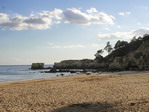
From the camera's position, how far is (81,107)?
47.5 ft

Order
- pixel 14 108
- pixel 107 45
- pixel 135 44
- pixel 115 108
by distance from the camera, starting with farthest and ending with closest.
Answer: pixel 107 45 → pixel 135 44 → pixel 14 108 → pixel 115 108

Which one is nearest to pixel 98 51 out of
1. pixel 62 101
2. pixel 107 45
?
pixel 107 45

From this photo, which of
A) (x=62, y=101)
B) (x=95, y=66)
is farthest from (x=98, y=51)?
(x=62, y=101)

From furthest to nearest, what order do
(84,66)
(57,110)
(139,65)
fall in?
(84,66) → (139,65) → (57,110)

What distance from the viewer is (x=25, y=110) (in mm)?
14742

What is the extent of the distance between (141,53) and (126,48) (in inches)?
892

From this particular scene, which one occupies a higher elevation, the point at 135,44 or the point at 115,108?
the point at 135,44

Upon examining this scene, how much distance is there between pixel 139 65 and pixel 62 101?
196ft

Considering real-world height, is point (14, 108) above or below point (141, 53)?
below

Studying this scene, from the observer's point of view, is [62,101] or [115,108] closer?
[115,108]

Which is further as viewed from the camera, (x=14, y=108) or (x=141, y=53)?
(x=141, y=53)

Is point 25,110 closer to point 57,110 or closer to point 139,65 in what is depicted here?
point 57,110

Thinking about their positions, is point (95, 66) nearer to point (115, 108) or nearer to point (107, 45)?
point (107, 45)

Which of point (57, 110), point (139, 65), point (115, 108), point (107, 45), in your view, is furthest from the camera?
point (107, 45)
